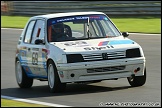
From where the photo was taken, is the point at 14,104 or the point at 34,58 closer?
the point at 14,104

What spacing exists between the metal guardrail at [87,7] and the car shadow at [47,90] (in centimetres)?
1947

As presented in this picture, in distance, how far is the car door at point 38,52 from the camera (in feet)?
36.9

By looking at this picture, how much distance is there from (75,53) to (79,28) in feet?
4.44

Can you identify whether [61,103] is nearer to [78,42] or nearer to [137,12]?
[78,42]

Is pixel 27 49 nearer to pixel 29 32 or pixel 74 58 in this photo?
pixel 29 32

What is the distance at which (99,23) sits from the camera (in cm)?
1188

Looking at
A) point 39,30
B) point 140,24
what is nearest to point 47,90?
point 39,30

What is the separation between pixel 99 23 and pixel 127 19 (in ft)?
64.6

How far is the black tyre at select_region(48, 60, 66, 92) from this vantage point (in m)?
10.5

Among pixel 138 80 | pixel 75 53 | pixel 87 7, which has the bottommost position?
pixel 138 80

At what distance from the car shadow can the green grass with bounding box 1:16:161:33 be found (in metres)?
13.3

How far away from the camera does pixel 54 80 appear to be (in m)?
10.5

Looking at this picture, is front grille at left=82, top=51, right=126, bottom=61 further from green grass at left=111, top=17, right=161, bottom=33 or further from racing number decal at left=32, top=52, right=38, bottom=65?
green grass at left=111, top=17, right=161, bottom=33

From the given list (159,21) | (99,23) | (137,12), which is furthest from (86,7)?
(99,23)
